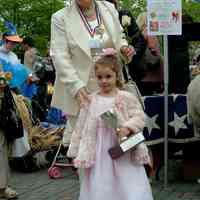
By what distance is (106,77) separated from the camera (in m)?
4.61

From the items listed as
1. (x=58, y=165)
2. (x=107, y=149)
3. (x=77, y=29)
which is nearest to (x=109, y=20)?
(x=77, y=29)

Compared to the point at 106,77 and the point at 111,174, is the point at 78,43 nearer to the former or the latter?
the point at 106,77

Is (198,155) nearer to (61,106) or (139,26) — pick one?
(139,26)

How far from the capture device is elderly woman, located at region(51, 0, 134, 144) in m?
4.96

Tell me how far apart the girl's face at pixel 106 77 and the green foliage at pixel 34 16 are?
58.8 feet

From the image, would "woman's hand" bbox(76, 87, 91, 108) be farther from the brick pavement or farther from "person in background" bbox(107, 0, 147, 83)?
the brick pavement

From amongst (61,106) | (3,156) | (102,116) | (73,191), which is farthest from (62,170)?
(102,116)

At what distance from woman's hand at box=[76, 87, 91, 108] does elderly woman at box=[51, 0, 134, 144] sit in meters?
0.11

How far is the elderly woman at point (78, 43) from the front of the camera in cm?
496

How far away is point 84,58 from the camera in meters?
5.01

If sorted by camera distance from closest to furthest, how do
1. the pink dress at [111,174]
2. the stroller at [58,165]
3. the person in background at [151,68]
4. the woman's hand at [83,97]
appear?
the pink dress at [111,174] → the woman's hand at [83,97] → the person in background at [151,68] → the stroller at [58,165]

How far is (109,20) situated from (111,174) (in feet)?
4.35

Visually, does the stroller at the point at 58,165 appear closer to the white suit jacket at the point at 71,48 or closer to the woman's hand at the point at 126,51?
the white suit jacket at the point at 71,48

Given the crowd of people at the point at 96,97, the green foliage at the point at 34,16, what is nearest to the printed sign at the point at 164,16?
the crowd of people at the point at 96,97
